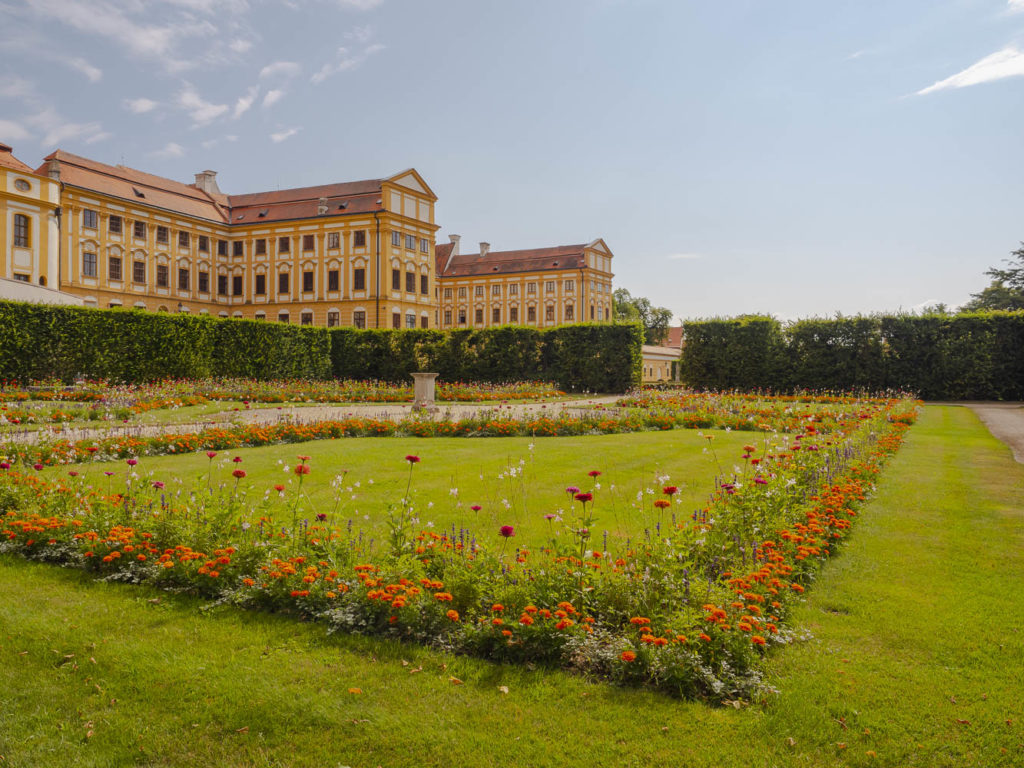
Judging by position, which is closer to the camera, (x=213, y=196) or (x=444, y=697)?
(x=444, y=697)

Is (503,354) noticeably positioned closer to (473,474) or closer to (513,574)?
(473,474)

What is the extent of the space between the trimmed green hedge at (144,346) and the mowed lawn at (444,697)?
705 inches

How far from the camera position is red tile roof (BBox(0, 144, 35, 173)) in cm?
3247

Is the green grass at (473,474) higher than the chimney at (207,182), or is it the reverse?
the chimney at (207,182)

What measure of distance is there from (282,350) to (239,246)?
25620 millimetres

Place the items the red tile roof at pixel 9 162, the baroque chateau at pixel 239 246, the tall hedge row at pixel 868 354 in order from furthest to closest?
the baroque chateau at pixel 239 246, the red tile roof at pixel 9 162, the tall hedge row at pixel 868 354

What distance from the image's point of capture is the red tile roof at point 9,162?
32469 mm

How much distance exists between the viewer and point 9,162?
108 ft

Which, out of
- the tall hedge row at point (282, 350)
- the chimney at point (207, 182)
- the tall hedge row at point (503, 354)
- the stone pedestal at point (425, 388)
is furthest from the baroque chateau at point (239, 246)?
the stone pedestal at point (425, 388)

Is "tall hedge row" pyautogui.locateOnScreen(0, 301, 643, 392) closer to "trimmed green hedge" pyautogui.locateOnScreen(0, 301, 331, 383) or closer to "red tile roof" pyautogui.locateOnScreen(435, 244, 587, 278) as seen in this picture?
"trimmed green hedge" pyautogui.locateOnScreen(0, 301, 331, 383)

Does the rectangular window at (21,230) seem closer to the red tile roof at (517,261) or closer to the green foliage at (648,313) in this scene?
the red tile roof at (517,261)

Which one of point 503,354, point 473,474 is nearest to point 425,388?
point 503,354

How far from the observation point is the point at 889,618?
12.7 feet

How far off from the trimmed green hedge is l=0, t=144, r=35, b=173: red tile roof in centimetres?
1911
